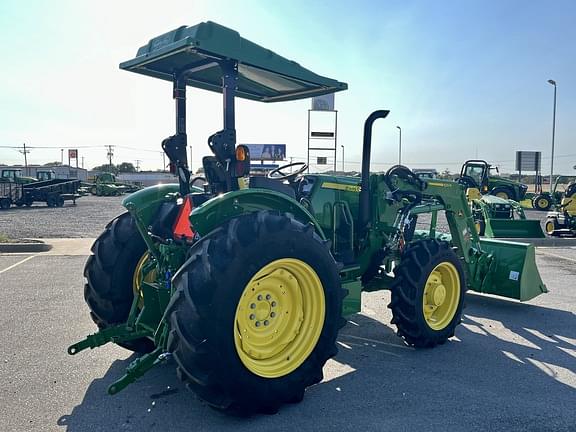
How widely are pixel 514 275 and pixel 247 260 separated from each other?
14.3 feet

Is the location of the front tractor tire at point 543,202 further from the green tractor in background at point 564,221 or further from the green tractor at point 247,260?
the green tractor at point 247,260

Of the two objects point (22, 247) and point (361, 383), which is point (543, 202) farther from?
point (361, 383)

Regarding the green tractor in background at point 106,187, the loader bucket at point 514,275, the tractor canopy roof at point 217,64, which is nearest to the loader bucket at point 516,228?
the loader bucket at point 514,275

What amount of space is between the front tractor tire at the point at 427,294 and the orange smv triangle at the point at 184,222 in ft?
6.98

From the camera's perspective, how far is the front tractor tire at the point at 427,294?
4.78m

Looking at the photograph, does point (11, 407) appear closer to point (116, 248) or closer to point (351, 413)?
point (116, 248)

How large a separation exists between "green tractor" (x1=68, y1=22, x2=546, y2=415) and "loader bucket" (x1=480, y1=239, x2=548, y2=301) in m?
1.34

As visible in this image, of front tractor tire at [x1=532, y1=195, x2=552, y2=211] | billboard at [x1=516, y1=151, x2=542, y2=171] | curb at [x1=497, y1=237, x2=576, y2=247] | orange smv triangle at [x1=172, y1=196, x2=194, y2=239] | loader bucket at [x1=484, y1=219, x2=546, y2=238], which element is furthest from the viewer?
billboard at [x1=516, y1=151, x2=542, y2=171]

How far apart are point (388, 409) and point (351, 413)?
11.4 inches

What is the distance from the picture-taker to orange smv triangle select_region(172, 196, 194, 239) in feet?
13.1

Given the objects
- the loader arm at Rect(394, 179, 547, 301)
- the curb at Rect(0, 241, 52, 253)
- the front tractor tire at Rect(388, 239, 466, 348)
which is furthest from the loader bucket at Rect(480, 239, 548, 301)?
the curb at Rect(0, 241, 52, 253)

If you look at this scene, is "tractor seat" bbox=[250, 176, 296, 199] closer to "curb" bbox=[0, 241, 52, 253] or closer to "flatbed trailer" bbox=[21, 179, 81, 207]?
"curb" bbox=[0, 241, 52, 253]

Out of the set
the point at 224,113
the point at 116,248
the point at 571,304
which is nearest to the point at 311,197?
the point at 224,113

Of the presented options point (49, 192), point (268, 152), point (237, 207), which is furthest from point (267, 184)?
point (268, 152)
